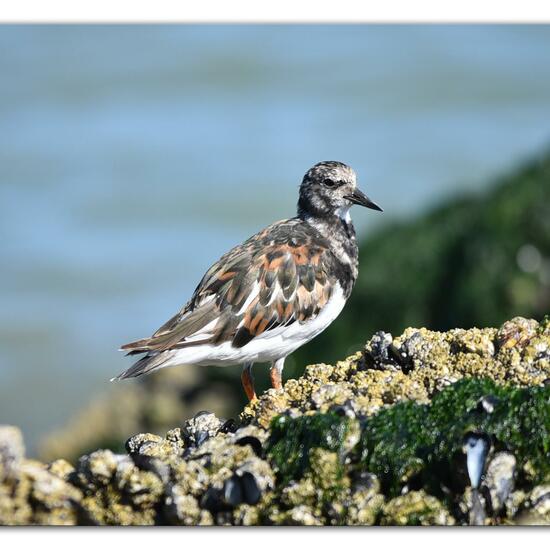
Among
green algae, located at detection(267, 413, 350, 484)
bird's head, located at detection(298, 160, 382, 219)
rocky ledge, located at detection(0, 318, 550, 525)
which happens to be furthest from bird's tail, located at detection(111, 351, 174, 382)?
bird's head, located at detection(298, 160, 382, 219)

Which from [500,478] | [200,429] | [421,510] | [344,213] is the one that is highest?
[344,213]

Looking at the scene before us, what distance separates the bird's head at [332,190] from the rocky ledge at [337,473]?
2738mm

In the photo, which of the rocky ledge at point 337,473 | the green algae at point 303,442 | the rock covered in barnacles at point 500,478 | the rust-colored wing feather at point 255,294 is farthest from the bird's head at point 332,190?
the rock covered in barnacles at point 500,478

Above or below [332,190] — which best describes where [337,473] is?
Answer: below

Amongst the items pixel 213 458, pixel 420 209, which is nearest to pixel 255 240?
pixel 213 458

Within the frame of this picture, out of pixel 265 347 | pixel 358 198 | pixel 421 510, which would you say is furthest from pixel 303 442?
pixel 358 198

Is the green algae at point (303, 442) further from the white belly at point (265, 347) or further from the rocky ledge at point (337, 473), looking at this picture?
the white belly at point (265, 347)

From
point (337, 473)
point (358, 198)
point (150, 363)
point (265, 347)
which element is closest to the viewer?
point (337, 473)

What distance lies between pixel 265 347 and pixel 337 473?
2104 mm

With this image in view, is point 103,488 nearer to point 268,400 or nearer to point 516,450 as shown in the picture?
point 268,400

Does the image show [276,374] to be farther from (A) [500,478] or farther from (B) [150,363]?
(A) [500,478]

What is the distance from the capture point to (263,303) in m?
6.25

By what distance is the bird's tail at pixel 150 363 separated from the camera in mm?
5652
